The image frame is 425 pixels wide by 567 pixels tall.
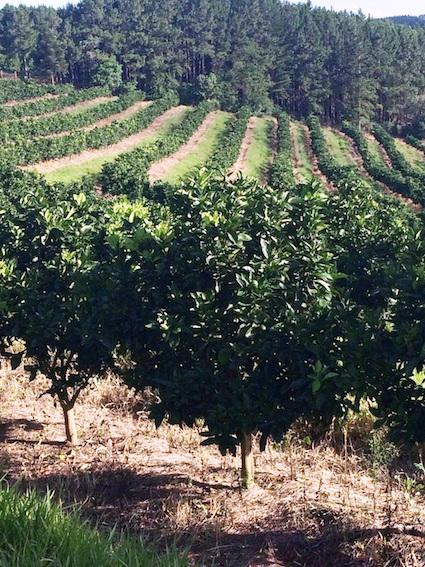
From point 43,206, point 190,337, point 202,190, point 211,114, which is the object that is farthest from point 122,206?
point 211,114

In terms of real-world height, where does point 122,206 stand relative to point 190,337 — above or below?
above

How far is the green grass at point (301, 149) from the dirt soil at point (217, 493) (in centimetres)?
4705

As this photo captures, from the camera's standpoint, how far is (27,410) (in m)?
11.0

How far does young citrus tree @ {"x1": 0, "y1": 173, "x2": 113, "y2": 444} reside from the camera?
25.9 ft

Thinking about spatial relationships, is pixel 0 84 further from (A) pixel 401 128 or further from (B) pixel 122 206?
(B) pixel 122 206

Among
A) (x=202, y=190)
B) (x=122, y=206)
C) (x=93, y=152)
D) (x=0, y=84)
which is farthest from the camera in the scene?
(x=0, y=84)

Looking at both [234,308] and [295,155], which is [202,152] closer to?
[295,155]

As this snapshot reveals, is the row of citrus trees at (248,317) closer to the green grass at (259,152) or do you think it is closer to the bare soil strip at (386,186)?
the bare soil strip at (386,186)

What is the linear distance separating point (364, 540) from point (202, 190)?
440 centimetres


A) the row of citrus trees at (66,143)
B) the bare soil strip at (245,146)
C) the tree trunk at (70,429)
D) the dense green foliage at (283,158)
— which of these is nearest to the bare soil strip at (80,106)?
the row of citrus trees at (66,143)

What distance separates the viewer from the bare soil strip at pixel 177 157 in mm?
55056

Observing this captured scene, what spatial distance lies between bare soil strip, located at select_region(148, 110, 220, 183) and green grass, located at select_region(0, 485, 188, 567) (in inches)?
1927

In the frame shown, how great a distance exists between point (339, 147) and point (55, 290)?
72580 millimetres

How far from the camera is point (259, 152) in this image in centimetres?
6931
